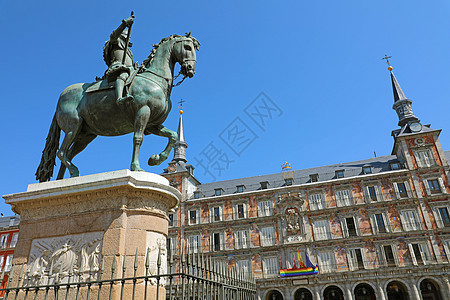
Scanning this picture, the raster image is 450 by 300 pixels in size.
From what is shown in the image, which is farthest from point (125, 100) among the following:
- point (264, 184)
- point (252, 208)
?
point (264, 184)

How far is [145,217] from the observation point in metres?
4.00

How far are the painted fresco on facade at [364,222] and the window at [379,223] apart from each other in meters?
0.48

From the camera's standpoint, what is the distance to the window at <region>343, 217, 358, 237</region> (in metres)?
28.1

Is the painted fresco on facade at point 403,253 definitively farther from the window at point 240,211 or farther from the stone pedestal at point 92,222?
the stone pedestal at point 92,222

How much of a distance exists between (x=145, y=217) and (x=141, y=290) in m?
0.86

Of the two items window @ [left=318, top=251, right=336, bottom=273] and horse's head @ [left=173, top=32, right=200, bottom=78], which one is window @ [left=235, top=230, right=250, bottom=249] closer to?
window @ [left=318, top=251, right=336, bottom=273]

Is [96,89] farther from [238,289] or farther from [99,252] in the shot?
[238,289]

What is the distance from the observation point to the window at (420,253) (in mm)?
25562

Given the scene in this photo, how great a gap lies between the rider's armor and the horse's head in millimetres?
791

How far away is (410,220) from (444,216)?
260cm

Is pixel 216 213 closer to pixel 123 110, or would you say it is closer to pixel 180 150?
pixel 180 150

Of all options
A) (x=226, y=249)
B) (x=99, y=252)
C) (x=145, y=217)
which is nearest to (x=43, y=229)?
(x=99, y=252)

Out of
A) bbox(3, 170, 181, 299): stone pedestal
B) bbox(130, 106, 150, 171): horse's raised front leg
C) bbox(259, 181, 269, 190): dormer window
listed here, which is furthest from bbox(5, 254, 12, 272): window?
bbox(130, 106, 150, 171): horse's raised front leg

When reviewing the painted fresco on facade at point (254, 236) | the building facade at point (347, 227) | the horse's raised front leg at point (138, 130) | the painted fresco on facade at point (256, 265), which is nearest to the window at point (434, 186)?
the building facade at point (347, 227)
